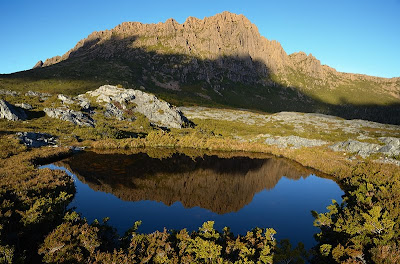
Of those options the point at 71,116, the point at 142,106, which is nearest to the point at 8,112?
the point at 71,116

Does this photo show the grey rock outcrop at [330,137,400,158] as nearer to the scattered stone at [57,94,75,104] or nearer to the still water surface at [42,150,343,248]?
the still water surface at [42,150,343,248]

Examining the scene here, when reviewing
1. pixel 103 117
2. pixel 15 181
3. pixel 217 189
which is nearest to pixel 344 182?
pixel 217 189

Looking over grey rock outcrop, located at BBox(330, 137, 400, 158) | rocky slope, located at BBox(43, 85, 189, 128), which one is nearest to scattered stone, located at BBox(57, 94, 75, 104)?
rocky slope, located at BBox(43, 85, 189, 128)

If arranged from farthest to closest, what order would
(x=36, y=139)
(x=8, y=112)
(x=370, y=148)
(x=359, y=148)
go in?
(x=8, y=112)
(x=359, y=148)
(x=370, y=148)
(x=36, y=139)

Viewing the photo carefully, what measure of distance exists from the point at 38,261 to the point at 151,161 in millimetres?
37030

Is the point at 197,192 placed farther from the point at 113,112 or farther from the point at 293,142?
the point at 113,112

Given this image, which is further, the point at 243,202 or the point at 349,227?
the point at 243,202

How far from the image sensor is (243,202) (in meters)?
34.7

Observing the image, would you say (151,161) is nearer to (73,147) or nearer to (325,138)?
(73,147)

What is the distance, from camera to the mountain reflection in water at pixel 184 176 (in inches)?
1368

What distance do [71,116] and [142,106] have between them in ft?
103

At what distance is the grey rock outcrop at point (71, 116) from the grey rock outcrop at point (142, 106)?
1140 centimetres

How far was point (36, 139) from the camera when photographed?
5722 cm

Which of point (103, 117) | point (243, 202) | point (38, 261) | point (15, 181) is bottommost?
point (243, 202)
